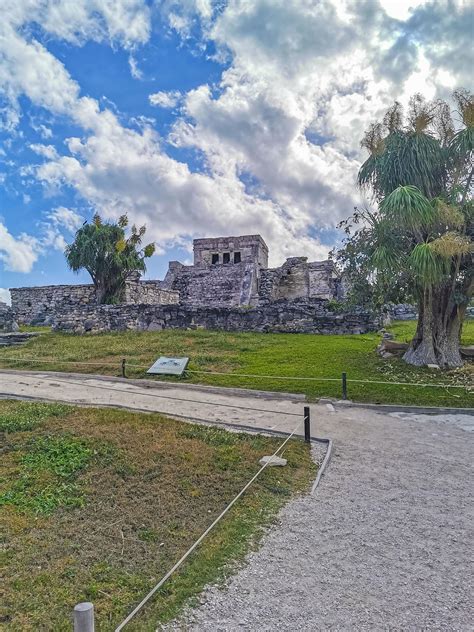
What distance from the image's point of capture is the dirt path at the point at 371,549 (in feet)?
8.39

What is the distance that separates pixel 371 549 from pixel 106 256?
20667mm

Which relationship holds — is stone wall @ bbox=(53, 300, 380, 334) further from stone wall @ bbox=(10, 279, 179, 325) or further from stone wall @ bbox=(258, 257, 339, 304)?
stone wall @ bbox=(258, 257, 339, 304)

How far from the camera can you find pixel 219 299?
26.1 meters

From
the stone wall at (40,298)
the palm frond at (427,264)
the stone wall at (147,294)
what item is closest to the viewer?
the palm frond at (427,264)

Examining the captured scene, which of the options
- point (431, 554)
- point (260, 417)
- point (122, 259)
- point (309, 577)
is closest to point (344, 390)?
point (260, 417)

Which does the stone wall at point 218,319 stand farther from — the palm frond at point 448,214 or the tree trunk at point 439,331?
the palm frond at point 448,214

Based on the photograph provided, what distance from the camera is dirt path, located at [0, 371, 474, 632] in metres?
2.56

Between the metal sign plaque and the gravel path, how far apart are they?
5.81 meters

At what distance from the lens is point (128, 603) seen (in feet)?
8.60

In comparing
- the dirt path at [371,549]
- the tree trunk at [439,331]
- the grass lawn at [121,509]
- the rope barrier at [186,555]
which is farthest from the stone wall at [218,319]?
the rope barrier at [186,555]

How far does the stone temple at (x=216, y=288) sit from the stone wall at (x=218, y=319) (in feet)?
15.8

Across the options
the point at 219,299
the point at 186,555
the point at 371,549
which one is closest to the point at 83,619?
the point at 186,555

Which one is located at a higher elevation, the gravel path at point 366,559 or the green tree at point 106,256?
the green tree at point 106,256

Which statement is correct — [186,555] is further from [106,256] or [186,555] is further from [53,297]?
[53,297]
